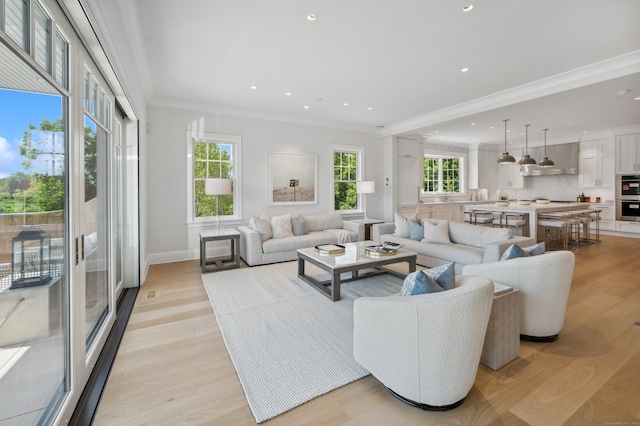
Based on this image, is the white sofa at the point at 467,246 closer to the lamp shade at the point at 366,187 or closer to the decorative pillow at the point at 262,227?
the lamp shade at the point at 366,187

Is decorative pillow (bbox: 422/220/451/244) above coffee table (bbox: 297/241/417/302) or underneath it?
above

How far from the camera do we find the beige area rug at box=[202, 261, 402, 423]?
1873 mm

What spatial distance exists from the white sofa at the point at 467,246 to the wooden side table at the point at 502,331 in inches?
65.2

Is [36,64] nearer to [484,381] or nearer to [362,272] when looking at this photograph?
[484,381]

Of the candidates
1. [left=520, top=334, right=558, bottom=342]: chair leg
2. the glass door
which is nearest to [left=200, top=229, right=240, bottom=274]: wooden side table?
the glass door

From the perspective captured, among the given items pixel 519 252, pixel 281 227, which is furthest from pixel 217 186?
A: pixel 519 252

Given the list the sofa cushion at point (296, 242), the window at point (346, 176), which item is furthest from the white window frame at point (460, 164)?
the sofa cushion at point (296, 242)

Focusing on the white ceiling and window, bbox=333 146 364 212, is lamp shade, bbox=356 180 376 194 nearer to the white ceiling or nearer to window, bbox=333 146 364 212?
window, bbox=333 146 364 212

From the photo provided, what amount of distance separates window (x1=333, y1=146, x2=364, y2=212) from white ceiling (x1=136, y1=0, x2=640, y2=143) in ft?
4.48

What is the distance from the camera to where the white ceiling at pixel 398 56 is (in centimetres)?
266

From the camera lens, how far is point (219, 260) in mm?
5195

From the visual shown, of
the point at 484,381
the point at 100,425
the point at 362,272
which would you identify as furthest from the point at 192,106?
the point at 484,381

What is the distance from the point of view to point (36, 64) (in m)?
1.33

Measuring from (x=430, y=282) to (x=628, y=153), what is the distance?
901cm
